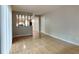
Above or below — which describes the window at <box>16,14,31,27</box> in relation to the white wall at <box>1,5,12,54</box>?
above

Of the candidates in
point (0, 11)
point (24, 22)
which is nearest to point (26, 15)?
point (24, 22)

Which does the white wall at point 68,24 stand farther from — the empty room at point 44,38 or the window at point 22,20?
the window at point 22,20

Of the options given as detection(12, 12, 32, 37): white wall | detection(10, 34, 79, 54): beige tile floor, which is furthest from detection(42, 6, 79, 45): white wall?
detection(12, 12, 32, 37): white wall

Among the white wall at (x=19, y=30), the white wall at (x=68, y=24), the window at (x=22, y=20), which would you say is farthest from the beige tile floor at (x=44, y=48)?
the window at (x=22, y=20)

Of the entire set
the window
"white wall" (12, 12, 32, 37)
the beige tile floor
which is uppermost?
the window

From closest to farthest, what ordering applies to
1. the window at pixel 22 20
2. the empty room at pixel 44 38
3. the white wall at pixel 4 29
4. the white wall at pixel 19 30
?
the white wall at pixel 4 29 < the empty room at pixel 44 38 < the white wall at pixel 19 30 < the window at pixel 22 20

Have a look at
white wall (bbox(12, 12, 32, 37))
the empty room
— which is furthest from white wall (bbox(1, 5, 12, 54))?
white wall (bbox(12, 12, 32, 37))

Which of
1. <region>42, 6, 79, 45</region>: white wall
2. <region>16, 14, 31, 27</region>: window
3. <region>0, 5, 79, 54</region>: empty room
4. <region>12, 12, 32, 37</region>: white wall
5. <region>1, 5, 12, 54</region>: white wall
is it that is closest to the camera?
<region>1, 5, 12, 54</region>: white wall

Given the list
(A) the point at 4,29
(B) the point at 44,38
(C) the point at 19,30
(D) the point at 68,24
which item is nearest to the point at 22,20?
(C) the point at 19,30

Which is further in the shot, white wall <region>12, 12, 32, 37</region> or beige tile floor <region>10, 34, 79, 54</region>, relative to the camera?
white wall <region>12, 12, 32, 37</region>

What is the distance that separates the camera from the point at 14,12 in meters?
9.41

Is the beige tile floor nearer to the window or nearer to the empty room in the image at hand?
the empty room

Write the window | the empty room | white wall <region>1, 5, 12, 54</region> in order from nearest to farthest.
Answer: white wall <region>1, 5, 12, 54</region> < the empty room < the window

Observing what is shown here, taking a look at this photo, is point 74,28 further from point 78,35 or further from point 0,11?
point 0,11
